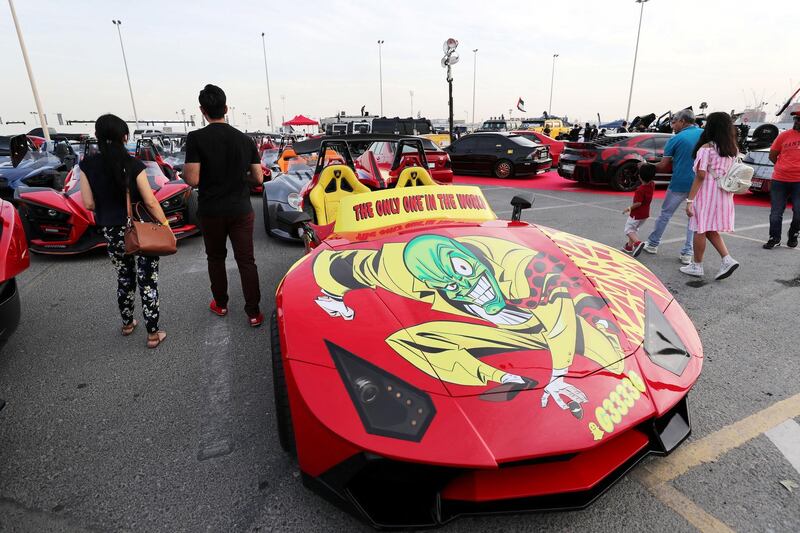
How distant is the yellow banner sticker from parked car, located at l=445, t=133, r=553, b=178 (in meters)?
9.72

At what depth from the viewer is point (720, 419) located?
2.10 m

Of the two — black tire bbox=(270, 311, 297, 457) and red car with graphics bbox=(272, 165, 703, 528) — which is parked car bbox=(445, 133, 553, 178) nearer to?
red car with graphics bbox=(272, 165, 703, 528)

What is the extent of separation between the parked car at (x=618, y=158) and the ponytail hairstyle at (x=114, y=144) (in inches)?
380

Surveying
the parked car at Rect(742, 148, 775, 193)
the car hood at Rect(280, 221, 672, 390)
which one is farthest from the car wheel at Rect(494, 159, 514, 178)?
the car hood at Rect(280, 221, 672, 390)

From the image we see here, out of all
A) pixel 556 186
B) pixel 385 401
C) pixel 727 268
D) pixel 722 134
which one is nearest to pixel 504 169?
pixel 556 186

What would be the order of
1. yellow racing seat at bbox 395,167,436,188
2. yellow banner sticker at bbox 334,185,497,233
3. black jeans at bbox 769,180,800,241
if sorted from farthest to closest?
black jeans at bbox 769,180,800,241 → yellow racing seat at bbox 395,167,436,188 → yellow banner sticker at bbox 334,185,497,233

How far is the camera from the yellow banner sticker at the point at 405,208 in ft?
8.44

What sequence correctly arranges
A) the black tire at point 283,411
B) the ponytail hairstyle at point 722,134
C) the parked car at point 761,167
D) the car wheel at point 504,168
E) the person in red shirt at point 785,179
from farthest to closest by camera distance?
1. the car wheel at point 504,168
2. the parked car at point 761,167
3. the person in red shirt at point 785,179
4. the ponytail hairstyle at point 722,134
5. the black tire at point 283,411

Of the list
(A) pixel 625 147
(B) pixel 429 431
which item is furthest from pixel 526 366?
(A) pixel 625 147

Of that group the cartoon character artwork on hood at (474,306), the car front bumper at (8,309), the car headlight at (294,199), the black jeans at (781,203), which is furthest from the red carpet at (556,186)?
the car front bumper at (8,309)

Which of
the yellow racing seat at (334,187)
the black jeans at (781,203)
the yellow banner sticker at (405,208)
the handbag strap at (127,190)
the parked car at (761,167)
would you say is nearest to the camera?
the yellow banner sticker at (405,208)

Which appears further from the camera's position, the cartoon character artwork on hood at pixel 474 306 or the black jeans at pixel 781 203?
the black jeans at pixel 781 203

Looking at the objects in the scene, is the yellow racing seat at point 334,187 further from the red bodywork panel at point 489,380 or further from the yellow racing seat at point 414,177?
the red bodywork panel at point 489,380

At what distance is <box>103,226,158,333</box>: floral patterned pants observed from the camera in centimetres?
285
